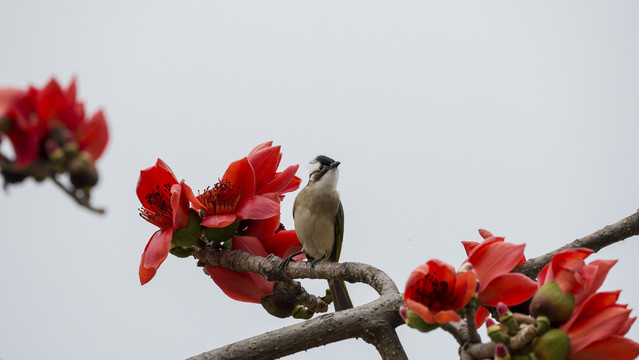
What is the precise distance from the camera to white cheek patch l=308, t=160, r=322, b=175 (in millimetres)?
3184

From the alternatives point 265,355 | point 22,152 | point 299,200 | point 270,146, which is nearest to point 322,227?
point 299,200

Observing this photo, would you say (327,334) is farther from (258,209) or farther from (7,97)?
(7,97)

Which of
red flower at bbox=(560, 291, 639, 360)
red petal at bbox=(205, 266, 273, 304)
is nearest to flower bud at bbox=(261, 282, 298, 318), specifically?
red petal at bbox=(205, 266, 273, 304)

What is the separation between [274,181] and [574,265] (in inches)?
32.1

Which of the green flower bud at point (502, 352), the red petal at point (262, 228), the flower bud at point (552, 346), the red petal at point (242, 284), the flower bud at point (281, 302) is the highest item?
the red petal at point (262, 228)

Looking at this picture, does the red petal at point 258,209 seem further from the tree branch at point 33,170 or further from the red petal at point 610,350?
the tree branch at point 33,170

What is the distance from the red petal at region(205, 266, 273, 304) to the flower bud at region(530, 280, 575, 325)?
756mm

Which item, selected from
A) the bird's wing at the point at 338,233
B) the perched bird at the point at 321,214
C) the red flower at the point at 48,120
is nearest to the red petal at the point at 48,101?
the red flower at the point at 48,120

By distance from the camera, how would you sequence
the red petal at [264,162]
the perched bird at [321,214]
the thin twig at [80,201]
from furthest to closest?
1. the perched bird at [321,214]
2. the red petal at [264,162]
3. the thin twig at [80,201]

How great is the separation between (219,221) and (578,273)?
0.77 m

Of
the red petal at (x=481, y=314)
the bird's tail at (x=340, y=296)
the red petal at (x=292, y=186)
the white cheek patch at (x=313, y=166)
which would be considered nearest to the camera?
the red petal at (x=481, y=314)

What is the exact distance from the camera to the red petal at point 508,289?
921 mm

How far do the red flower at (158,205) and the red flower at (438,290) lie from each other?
676 millimetres

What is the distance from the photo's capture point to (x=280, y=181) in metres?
1.54
